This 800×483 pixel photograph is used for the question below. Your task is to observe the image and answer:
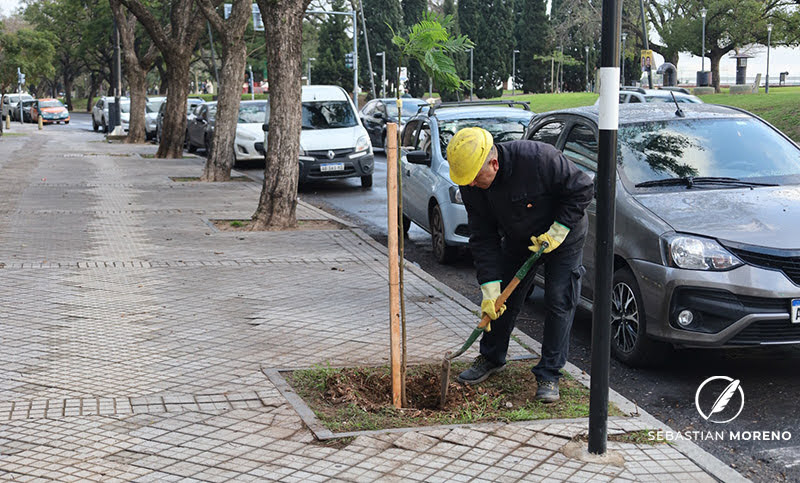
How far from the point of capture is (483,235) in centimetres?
535

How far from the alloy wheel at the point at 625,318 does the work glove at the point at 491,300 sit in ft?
3.81

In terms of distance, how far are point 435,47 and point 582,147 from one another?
252 centimetres

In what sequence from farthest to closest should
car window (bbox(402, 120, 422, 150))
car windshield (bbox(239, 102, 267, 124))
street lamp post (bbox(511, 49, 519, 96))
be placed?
street lamp post (bbox(511, 49, 519, 96)), car windshield (bbox(239, 102, 267, 124)), car window (bbox(402, 120, 422, 150))

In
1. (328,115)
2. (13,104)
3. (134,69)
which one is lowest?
(328,115)

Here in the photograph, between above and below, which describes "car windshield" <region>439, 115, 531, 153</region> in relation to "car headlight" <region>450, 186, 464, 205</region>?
above

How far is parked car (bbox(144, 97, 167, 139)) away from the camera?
37688 mm

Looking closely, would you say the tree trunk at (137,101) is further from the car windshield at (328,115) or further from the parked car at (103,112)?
the car windshield at (328,115)

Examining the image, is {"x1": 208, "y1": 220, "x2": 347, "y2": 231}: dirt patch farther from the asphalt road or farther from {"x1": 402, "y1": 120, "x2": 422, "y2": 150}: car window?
the asphalt road

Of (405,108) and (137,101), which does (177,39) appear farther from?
(137,101)

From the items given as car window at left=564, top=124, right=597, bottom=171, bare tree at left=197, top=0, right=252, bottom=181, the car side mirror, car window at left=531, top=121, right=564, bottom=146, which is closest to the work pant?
car window at left=564, top=124, right=597, bottom=171

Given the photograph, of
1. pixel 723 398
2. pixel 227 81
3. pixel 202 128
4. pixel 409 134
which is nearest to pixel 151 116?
pixel 202 128

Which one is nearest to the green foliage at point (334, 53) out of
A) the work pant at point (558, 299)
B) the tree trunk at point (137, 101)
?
the tree trunk at point (137, 101)

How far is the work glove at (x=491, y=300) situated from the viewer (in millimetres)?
5094

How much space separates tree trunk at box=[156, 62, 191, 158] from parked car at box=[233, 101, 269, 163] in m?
2.44
